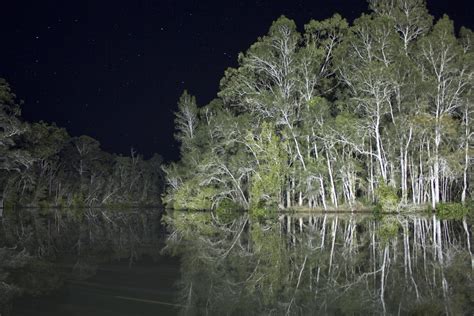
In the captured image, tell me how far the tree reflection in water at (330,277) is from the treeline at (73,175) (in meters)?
44.2

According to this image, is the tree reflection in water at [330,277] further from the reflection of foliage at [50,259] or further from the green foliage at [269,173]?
the green foliage at [269,173]

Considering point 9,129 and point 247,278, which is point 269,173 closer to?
point 9,129

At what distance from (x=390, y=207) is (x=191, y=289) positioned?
24.4m

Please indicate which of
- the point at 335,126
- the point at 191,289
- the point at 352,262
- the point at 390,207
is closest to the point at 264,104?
the point at 335,126

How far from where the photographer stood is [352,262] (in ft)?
32.6

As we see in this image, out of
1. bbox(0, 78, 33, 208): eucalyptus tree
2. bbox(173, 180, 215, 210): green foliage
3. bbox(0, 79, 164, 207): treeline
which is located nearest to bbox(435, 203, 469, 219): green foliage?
bbox(173, 180, 215, 210): green foliage

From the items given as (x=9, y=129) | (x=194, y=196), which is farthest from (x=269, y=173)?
(x=9, y=129)

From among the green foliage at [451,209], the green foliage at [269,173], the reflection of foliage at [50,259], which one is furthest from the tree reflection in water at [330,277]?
the green foliage at [269,173]

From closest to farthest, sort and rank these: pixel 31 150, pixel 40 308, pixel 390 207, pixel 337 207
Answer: pixel 40 308 < pixel 390 207 < pixel 337 207 < pixel 31 150

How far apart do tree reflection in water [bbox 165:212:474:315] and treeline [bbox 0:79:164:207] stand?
44179 mm

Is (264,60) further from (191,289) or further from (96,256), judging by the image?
(191,289)

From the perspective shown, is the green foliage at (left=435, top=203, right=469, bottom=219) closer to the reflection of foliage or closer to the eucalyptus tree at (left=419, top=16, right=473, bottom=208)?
the eucalyptus tree at (left=419, top=16, right=473, bottom=208)

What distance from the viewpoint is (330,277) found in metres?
8.27

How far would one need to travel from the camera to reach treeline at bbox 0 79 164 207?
58.1 meters
